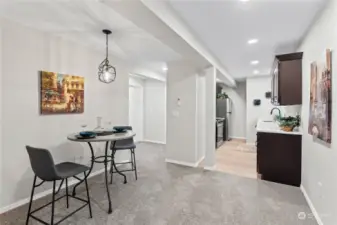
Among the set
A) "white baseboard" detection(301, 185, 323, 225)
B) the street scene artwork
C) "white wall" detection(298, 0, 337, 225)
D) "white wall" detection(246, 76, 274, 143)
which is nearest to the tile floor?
"white wall" detection(246, 76, 274, 143)

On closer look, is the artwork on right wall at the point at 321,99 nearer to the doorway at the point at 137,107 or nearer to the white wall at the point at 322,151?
the white wall at the point at 322,151

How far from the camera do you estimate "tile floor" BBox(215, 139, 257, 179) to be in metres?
3.94

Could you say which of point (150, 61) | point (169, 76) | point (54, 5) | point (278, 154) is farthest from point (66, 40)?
point (278, 154)

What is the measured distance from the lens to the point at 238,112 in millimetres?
8117

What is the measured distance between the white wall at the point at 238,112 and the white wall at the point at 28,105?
6.37m

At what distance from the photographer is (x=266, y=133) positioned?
11.4 feet

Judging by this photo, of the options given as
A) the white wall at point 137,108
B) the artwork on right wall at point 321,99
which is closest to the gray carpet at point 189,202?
the artwork on right wall at point 321,99

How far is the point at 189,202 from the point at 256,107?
5.17m

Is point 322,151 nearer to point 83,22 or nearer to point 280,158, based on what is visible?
point 280,158

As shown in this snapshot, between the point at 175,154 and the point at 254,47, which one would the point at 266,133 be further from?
the point at 175,154

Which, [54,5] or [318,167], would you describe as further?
[318,167]

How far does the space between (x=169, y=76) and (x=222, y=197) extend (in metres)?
2.87

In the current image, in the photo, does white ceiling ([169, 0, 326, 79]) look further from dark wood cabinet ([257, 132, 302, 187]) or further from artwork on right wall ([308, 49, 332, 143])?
dark wood cabinet ([257, 132, 302, 187])

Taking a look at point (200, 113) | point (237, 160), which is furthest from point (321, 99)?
point (237, 160)
